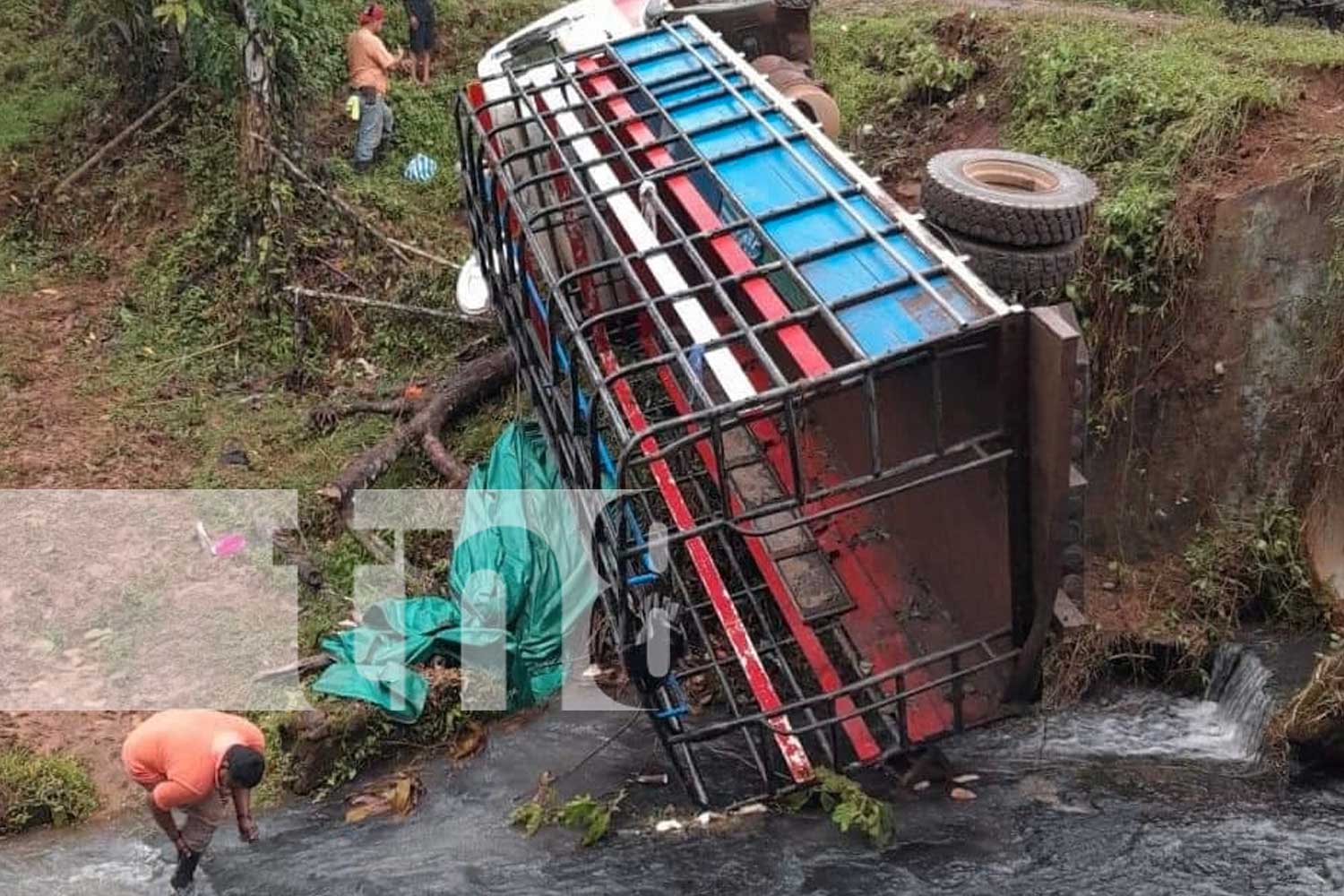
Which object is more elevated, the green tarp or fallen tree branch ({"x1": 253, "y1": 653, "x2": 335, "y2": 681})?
the green tarp

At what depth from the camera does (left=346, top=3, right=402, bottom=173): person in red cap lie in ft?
34.8

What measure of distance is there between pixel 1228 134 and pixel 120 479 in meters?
7.23

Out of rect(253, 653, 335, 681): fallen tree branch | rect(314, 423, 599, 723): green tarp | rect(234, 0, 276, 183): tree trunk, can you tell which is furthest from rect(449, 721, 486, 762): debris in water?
rect(234, 0, 276, 183): tree trunk

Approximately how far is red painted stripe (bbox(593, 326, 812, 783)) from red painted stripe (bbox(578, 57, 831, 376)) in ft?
2.25

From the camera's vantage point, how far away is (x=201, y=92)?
11.3m

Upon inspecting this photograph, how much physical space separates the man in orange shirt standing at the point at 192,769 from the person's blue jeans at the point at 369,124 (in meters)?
6.88

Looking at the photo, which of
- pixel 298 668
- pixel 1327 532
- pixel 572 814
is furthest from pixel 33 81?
pixel 1327 532

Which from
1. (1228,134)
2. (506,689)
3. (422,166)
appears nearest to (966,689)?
(506,689)

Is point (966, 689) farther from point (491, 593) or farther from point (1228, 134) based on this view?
point (1228, 134)

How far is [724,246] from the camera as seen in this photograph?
553cm

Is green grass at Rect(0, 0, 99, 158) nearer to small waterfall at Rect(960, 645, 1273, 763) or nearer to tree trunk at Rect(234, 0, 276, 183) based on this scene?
tree trunk at Rect(234, 0, 276, 183)

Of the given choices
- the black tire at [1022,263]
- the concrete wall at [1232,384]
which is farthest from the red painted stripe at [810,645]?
the concrete wall at [1232,384]

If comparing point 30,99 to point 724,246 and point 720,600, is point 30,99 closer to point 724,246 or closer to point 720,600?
point 724,246

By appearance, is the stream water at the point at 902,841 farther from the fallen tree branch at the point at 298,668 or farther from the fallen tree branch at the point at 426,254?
the fallen tree branch at the point at 426,254
